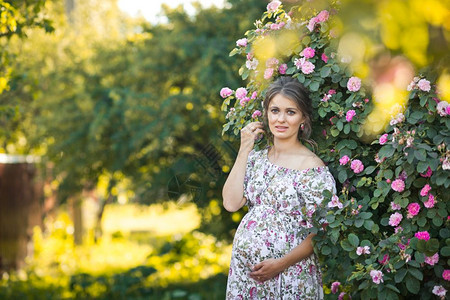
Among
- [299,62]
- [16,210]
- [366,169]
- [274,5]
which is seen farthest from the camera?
[16,210]

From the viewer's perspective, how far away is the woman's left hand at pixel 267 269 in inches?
105

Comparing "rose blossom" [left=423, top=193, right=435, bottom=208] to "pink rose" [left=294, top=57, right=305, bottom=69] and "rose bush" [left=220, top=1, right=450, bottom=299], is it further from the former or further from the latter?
"pink rose" [left=294, top=57, right=305, bottom=69]

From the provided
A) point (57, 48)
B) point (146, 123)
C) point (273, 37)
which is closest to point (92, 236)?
point (57, 48)

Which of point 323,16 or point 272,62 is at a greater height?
point 323,16

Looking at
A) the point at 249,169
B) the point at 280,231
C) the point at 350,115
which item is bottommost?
the point at 280,231

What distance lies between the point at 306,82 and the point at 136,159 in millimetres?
5124

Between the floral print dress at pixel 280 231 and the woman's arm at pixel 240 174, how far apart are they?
84mm

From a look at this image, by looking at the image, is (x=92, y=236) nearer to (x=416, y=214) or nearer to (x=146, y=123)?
(x=146, y=123)

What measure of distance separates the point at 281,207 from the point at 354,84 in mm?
650

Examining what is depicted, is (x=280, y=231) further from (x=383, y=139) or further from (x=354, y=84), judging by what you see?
(x=354, y=84)

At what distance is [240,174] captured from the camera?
287 cm

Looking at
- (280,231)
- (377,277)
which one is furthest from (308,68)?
(377,277)

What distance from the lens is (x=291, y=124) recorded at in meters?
2.75

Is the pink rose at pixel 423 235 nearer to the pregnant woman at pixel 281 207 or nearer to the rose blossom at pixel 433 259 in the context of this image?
the rose blossom at pixel 433 259
